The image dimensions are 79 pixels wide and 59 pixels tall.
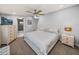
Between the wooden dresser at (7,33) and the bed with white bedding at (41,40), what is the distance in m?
0.28

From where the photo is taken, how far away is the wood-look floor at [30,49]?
63.7 inches

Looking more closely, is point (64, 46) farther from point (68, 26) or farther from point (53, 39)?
point (68, 26)

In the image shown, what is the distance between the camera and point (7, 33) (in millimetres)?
1699

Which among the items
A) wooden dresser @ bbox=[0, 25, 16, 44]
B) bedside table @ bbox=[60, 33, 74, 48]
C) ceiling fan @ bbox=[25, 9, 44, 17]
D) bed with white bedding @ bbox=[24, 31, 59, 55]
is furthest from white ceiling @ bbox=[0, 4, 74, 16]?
bedside table @ bbox=[60, 33, 74, 48]

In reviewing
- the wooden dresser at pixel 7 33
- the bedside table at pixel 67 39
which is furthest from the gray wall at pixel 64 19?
the wooden dresser at pixel 7 33

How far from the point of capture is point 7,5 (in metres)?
1.54

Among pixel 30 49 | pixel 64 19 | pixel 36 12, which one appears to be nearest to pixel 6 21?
pixel 36 12

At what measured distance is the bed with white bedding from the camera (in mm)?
1634

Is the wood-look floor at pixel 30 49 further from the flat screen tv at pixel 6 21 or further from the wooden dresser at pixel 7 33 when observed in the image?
the flat screen tv at pixel 6 21

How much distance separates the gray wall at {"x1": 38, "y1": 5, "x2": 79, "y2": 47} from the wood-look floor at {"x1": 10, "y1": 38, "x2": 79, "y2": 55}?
0.22m

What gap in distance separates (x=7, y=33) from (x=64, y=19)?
1.25 m

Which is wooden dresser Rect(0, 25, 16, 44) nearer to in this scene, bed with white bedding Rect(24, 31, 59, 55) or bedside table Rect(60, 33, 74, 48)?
bed with white bedding Rect(24, 31, 59, 55)
